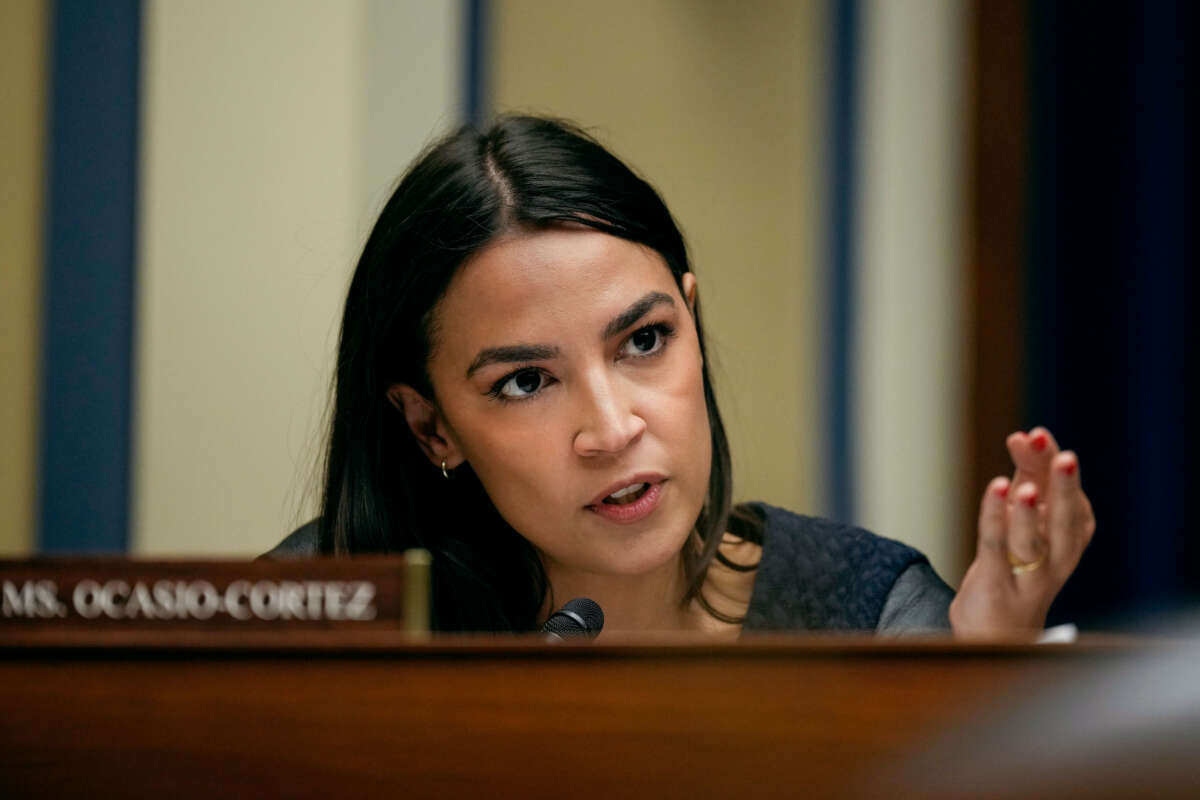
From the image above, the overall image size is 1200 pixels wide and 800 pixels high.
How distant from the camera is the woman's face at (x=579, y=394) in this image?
104cm

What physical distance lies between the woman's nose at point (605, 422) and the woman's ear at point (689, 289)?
18cm

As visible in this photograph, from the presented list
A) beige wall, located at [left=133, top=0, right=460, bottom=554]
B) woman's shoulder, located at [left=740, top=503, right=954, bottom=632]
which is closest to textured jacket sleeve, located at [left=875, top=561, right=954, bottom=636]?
woman's shoulder, located at [left=740, top=503, right=954, bottom=632]

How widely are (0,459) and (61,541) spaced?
13 cm

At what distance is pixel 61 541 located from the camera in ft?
4.61

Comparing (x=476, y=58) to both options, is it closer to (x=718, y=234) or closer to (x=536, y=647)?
(x=718, y=234)

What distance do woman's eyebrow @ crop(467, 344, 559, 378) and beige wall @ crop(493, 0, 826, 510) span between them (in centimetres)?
48

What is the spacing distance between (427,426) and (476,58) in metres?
0.57

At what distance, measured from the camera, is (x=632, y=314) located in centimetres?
105

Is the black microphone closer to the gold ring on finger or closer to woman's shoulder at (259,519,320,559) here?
the gold ring on finger

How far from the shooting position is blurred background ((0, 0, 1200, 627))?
141 cm

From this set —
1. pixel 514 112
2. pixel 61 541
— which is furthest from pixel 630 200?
pixel 61 541

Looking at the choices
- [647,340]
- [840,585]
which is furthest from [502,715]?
[840,585]

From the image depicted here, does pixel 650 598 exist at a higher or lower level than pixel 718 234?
lower

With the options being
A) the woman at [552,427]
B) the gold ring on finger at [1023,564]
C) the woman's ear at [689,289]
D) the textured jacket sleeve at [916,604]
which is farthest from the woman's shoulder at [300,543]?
the gold ring on finger at [1023,564]
